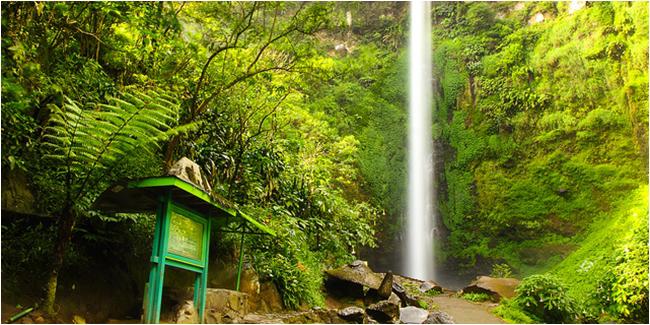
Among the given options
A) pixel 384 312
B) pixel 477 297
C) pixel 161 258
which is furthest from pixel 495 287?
pixel 161 258

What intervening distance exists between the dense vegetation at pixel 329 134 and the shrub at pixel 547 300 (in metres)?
0.04

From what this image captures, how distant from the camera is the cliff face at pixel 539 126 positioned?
15.1 metres

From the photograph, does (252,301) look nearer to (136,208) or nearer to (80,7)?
(136,208)

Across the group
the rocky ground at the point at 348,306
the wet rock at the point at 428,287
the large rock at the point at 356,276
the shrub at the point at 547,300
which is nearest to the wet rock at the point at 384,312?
the rocky ground at the point at 348,306

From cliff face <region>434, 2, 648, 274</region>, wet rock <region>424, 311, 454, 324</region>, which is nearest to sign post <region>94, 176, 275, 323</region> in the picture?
wet rock <region>424, 311, 454, 324</region>

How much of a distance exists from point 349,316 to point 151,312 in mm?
3589

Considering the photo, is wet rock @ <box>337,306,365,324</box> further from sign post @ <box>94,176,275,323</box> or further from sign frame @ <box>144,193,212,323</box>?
sign frame @ <box>144,193,212,323</box>

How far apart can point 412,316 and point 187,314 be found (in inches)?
193

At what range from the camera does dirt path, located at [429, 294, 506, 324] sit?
908 cm

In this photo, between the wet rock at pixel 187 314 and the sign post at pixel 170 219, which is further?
the wet rock at pixel 187 314

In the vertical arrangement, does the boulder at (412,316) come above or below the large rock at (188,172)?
below

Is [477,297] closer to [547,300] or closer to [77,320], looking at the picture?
[547,300]

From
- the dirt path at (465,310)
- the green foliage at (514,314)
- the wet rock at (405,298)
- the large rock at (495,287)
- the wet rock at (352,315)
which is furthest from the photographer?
the large rock at (495,287)

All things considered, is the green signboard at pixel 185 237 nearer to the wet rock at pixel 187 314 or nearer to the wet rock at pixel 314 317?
the wet rock at pixel 187 314
